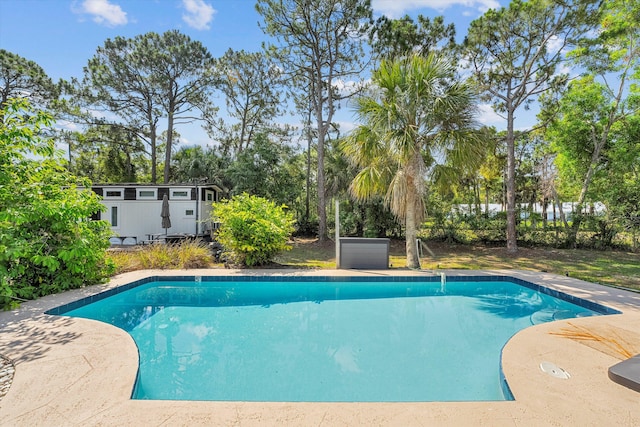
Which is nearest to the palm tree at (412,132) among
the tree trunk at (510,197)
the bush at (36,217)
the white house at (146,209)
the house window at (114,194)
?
the tree trunk at (510,197)

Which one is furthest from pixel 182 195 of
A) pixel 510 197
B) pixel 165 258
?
pixel 510 197

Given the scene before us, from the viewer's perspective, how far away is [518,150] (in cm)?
2378

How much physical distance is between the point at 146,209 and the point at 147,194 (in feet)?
2.21

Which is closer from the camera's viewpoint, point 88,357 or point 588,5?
point 88,357

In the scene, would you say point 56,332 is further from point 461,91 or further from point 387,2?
point 387,2

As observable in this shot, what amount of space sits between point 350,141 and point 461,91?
2.95 m

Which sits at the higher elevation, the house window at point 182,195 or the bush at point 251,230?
the house window at point 182,195

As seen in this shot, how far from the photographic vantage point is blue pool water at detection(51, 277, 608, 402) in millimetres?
3395

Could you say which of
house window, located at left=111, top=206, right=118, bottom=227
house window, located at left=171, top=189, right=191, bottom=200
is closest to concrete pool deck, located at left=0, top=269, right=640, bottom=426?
house window, located at left=171, top=189, right=191, bottom=200

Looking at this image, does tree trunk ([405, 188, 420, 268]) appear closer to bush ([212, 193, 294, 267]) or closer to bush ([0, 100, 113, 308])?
bush ([212, 193, 294, 267])

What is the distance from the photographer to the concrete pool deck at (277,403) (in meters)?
2.27

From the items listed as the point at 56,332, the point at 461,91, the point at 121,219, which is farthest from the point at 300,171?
the point at 56,332

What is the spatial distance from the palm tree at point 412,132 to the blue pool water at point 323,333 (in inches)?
91.1

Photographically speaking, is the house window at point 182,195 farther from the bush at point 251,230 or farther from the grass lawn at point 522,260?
the bush at point 251,230
